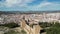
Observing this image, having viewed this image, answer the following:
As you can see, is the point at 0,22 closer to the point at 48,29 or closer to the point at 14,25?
the point at 14,25

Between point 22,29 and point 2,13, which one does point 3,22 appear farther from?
point 22,29

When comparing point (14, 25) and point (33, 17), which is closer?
point (14, 25)

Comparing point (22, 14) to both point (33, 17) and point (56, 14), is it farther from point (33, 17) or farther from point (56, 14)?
point (56, 14)

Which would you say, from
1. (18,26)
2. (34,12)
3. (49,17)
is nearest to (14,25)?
(18,26)

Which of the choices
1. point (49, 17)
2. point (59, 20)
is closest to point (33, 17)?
point (49, 17)

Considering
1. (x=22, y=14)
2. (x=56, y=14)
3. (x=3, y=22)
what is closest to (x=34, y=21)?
(x=22, y=14)

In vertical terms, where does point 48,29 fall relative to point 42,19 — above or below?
below

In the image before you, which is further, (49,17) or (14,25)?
(49,17)

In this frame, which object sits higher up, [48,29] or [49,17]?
[49,17]
